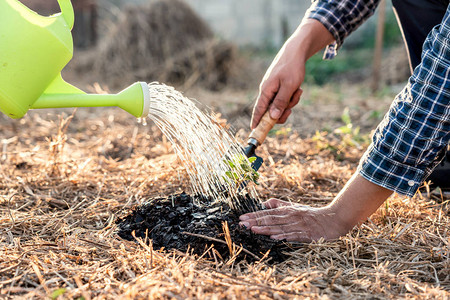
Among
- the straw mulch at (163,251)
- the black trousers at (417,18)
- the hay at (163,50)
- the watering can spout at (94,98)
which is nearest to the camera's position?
the straw mulch at (163,251)

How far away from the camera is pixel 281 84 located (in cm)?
183

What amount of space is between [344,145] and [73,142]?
1.85 m

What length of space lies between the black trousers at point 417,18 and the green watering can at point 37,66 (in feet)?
4.47

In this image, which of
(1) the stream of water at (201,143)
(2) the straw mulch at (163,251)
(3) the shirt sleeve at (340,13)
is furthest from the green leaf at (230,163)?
(3) the shirt sleeve at (340,13)

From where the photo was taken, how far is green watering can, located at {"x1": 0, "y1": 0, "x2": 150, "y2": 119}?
1403 mm

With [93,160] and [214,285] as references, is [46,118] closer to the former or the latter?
[93,160]

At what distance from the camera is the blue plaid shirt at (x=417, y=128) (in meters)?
1.39

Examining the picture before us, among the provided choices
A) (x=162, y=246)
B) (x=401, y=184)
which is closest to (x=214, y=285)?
(x=162, y=246)

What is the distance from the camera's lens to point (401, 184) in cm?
147

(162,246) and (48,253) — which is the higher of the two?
(162,246)

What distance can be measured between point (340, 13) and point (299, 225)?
42.0 inches

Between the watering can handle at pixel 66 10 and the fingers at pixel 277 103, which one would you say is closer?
the watering can handle at pixel 66 10

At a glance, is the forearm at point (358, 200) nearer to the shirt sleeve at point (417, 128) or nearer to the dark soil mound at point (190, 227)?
the shirt sleeve at point (417, 128)

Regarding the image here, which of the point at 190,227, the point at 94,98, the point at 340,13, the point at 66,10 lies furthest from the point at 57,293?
the point at 340,13
